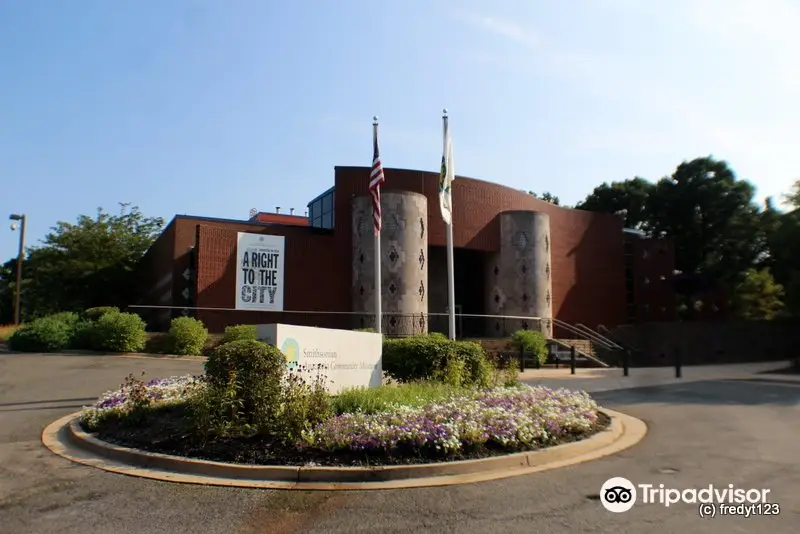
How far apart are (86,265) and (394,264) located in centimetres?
1507

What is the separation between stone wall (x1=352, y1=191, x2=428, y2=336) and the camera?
1117 inches

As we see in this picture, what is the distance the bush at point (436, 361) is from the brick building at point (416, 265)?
1325cm

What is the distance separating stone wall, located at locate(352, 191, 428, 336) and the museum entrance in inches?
107

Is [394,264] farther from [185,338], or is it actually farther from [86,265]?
[86,265]

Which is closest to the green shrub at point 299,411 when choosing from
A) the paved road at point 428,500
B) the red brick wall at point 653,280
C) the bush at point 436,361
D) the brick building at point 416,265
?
the paved road at point 428,500

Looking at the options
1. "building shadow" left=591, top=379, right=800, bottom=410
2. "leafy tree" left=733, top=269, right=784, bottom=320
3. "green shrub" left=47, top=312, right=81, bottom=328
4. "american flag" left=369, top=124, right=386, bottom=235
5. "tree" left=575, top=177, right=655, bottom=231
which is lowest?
"building shadow" left=591, top=379, right=800, bottom=410

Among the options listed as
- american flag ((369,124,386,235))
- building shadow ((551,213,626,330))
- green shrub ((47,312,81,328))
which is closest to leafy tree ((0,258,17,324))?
green shrub ((47,312,81,328))

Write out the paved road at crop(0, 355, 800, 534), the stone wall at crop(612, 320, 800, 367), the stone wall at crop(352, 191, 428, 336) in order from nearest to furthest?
the paved road at crop(0, 355, 800, 534)
the stone wall at crop(352, 191, 428, 336)
the stone wall at crop(612, 320, 800, 367)

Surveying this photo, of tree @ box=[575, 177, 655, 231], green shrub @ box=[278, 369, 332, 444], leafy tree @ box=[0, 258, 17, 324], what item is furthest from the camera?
tree @ box=[575, 177, 655, 231]

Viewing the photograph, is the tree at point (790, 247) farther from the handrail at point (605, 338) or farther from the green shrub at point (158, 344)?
the green shrub at point (158, 344)

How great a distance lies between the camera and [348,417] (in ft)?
28.3

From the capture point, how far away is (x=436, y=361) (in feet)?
46.0

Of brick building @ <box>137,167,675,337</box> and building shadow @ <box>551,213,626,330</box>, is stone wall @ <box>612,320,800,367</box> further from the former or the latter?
brick building @ <box>137,167,675,337</box>

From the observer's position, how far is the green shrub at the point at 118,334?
22047 mm
